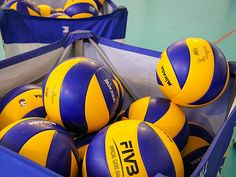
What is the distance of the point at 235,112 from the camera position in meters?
0.83

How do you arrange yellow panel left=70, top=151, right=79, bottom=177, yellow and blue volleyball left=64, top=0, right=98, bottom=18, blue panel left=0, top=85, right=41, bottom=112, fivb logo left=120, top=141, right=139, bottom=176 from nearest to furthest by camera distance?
fivb logo left=120, top=141, right=139, bottom=176
yellow panel left=70, top=151, right=79, bottom=177
blue panel left=0, top=85, right=41, bottom=112
yellow and blue volleyball left=64, top=0, right=98, bottom=18

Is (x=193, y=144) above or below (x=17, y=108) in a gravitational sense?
below

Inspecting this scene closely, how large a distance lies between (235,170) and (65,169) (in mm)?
1202

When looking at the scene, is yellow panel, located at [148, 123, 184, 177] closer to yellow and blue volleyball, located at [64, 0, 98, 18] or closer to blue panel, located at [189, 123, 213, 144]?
blue panel, located at [189, 123, 213, 144]

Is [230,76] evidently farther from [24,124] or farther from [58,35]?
[58,35]

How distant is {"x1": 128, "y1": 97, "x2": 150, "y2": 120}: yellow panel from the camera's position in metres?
1.07

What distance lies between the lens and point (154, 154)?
2.53ft

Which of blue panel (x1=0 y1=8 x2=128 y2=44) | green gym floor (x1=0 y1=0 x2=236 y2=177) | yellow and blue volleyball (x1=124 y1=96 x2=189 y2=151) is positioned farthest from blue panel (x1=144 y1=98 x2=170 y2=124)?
green gym floor (x1=0 y1=0 x2=236 y2=177)

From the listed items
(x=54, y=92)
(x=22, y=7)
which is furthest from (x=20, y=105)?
(x=22, y=7)

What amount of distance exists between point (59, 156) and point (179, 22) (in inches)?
132

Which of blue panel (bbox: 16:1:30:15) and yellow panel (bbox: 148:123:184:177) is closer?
yellow panel (bbox: 148:123:184:177)

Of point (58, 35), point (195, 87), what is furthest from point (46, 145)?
point (58, 35)

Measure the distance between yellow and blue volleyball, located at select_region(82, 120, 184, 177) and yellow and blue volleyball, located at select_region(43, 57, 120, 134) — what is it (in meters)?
0.15

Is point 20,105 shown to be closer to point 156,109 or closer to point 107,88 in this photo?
point 107,88
